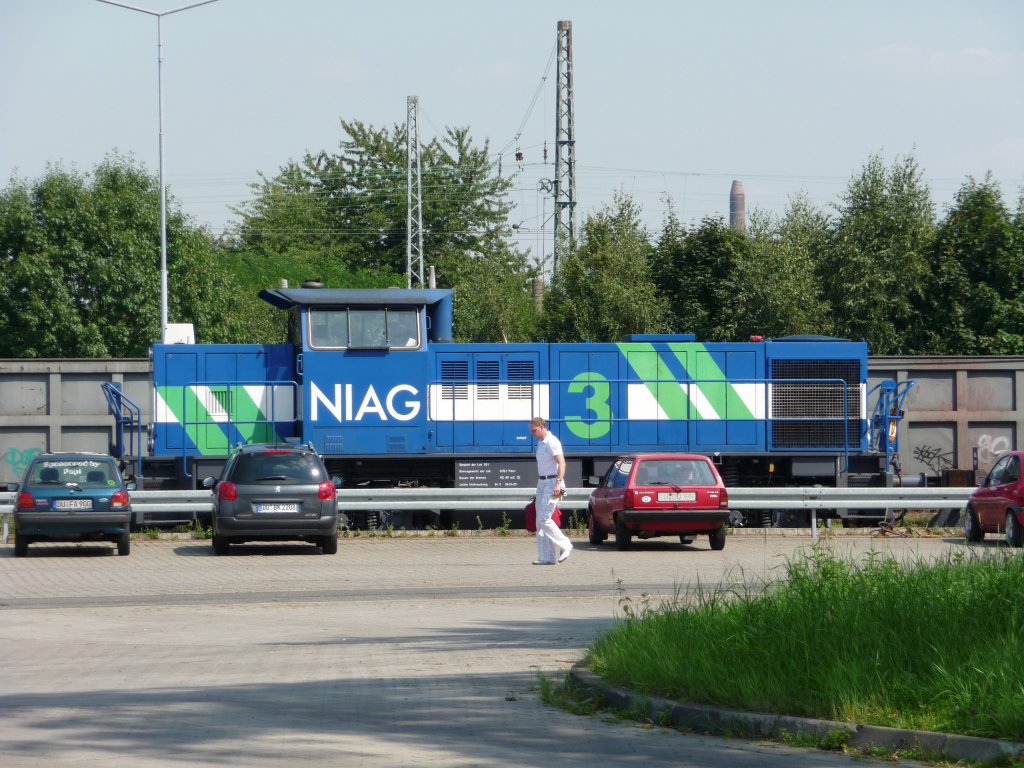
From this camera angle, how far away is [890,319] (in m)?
38.1

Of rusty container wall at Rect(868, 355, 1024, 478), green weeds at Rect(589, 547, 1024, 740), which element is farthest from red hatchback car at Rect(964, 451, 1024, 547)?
green weeds at Rect(589, 547, 1024, 740)

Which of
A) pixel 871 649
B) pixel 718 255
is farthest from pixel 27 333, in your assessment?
pixel 871 649

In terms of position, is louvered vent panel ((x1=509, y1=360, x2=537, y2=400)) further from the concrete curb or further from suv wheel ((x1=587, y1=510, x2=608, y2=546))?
the concrete curb

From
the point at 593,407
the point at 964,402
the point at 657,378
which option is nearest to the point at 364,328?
the point at 593,407

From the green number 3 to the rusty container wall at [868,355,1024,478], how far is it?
17.7 feet

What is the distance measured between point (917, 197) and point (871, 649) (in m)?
32.9

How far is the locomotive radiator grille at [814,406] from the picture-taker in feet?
81.0

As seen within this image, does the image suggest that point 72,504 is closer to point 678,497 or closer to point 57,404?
point 57,404

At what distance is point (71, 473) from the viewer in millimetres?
20031

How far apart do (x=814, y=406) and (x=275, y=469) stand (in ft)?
33.6

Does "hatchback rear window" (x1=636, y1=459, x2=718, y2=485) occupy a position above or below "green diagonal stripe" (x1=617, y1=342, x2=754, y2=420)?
below

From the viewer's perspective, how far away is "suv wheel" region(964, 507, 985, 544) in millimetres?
21314

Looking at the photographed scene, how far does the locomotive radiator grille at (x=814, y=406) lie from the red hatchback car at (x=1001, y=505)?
3.44 m

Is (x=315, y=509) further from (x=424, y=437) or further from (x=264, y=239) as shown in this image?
(x=264, y=239)
